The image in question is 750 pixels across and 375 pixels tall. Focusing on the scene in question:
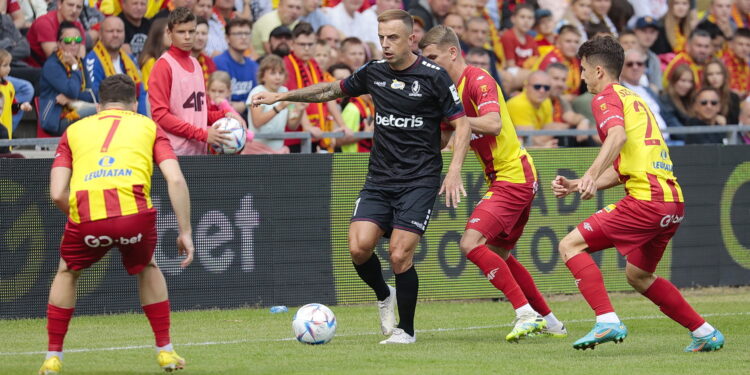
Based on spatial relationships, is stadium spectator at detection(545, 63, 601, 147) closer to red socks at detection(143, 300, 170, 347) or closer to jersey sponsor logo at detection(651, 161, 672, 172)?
jersey sponsor logo at detection(651, 161, 672, 172)

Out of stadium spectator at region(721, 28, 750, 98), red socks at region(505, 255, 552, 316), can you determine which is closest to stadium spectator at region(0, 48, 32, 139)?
red socks at region(505, 255, 552, 316)

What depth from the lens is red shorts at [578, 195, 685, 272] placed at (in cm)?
907

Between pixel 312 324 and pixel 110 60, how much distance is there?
5728 millimetres

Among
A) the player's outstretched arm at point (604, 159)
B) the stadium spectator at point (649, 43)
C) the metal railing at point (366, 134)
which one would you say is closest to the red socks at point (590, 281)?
the player's outstretched arm at point (604, 159)

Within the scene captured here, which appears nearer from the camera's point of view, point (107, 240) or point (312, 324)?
point (107, 240)

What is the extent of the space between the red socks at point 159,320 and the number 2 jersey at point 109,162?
66cm

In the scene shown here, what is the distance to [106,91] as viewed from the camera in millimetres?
8125

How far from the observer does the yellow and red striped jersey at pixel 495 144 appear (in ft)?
33.6

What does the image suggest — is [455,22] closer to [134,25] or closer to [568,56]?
[568,56]

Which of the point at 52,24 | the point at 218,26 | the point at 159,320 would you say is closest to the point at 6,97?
the point at 52,24

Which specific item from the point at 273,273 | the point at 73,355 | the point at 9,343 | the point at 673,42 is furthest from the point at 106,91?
the point at 673,42

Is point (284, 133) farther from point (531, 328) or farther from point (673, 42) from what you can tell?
point (673, 42)

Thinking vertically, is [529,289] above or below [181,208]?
below

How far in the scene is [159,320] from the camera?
26.3 feet
